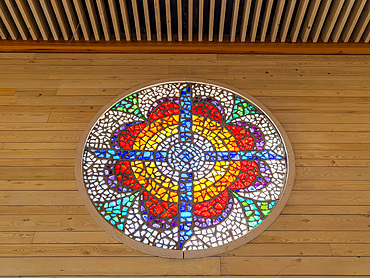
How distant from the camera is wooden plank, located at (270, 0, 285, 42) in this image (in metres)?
3.26

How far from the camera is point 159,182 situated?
2.72m

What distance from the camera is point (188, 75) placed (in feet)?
10.9

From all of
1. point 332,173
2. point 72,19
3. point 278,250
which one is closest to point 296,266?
point 278,250

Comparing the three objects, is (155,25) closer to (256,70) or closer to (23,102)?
(256,70)

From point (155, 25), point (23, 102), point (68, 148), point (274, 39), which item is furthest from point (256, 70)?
point (23, 102)

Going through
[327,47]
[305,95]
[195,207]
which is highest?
[327,47]

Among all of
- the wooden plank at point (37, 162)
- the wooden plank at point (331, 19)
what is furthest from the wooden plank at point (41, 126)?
the wooden plank at point (331, 19)

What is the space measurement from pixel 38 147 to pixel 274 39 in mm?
2228

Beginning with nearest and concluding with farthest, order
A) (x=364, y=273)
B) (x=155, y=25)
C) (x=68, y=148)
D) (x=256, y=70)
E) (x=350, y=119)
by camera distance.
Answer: (x=364, y=273), (x=68, y=148), (x=350, y=119), (x=256, y=70), (x=155, y=25)

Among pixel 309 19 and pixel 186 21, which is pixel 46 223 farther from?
pixel 309 19

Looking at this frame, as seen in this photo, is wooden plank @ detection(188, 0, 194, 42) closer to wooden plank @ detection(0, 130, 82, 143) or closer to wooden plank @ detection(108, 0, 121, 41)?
wooden plank @ detection(108, 0, 121, 41)

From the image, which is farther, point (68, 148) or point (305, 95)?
point (305, 95)

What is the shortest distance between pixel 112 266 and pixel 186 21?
7.51 ft

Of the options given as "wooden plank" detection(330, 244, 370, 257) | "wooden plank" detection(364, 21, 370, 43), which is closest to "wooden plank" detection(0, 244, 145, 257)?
"wooden plank" detection(330, 244, 370, 257)
